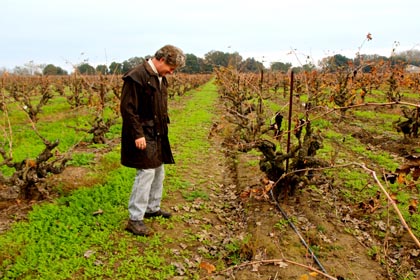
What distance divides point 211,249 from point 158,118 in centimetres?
181

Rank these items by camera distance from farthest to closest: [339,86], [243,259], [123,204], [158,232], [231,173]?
1. [339,86]
2. [231,173]
3. [123,204]
4. [158,232]
5. [243,259]

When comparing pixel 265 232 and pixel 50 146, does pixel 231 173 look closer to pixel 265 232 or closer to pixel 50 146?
pixel 265 232

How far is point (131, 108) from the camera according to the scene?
3.77m

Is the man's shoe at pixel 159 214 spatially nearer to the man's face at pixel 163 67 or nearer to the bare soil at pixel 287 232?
the bare soil at pixel 287 232

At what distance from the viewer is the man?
12.3 feet

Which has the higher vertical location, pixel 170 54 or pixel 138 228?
pixel 170 54

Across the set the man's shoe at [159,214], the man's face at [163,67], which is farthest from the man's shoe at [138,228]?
the man's face at [163,67]

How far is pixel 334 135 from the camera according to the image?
33.9 feet

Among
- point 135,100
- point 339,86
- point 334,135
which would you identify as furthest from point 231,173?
point 339,86

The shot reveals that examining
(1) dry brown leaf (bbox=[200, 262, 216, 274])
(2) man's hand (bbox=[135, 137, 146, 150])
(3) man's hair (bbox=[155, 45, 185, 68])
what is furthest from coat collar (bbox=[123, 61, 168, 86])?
(1) dry brown leaf (bbox=[200, 262, 216, 274])

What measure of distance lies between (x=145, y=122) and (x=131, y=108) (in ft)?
0.91

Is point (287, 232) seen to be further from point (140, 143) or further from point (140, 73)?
point (140, 73)

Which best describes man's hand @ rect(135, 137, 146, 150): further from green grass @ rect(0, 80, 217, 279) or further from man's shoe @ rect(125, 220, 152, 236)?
green grass @ rect(0, 80, 217, 279)

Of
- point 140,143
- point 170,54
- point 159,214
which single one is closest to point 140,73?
point 170,54
